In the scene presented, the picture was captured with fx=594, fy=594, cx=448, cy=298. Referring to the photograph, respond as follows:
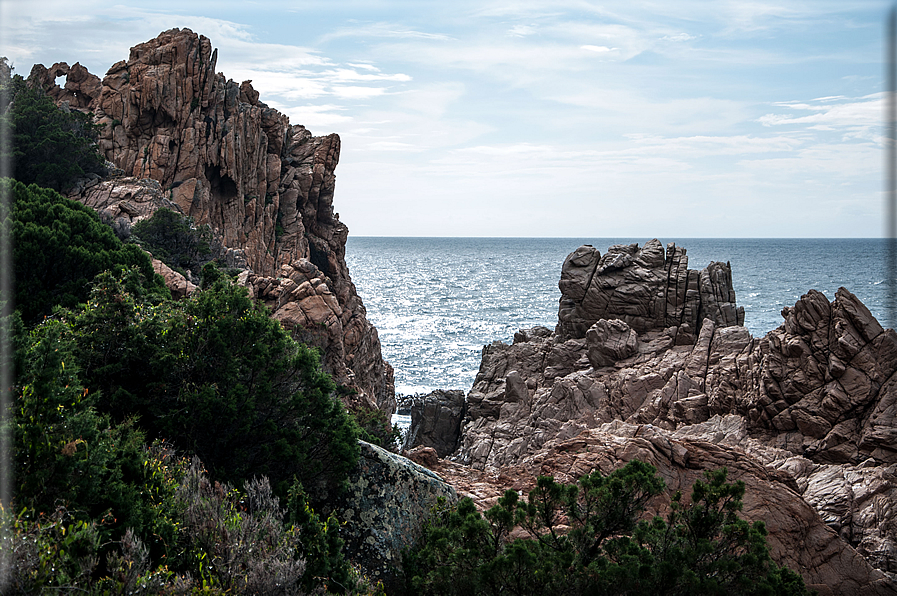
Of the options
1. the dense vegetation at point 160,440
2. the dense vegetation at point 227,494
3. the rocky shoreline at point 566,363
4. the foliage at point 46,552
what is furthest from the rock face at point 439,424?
the foliage at point 46,552

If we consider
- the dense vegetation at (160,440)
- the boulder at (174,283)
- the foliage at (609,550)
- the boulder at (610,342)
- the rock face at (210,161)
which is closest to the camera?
the dense vegetation at (160,440)

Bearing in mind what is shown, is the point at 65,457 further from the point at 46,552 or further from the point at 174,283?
the point at 174,283

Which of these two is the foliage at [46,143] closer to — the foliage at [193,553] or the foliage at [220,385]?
the foliage at [220,385]

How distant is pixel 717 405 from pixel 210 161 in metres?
41.1

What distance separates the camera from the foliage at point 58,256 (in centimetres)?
1808

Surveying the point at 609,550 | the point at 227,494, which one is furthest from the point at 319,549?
the point at 609,550

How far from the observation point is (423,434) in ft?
128

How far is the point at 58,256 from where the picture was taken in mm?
19531

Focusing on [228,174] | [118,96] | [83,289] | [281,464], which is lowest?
[281,464]

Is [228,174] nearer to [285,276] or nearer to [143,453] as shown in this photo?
[285,276]

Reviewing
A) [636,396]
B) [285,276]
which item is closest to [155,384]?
[285,276]

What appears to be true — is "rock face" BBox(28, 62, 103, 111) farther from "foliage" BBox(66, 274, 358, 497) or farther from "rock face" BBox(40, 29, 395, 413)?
"foliage" BBox(66, 274, 358, 497)

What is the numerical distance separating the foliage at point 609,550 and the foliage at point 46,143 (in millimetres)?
34914

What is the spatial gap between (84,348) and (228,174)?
125ft
